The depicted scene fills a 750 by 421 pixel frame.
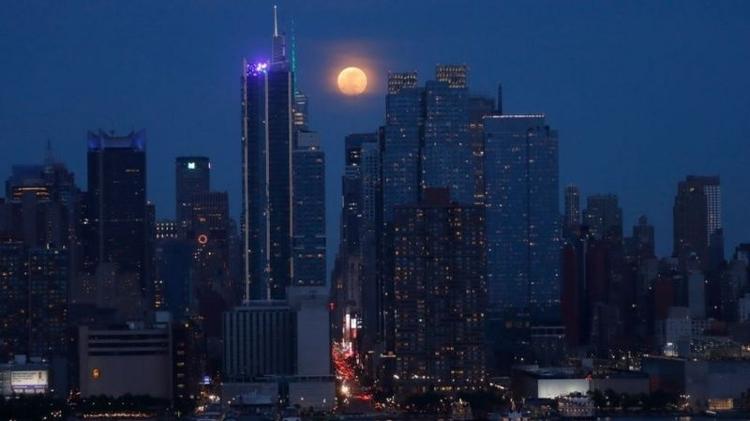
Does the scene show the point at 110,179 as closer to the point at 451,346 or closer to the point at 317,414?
the point at 451,346

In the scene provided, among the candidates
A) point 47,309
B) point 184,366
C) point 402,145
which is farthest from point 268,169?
point 184,366

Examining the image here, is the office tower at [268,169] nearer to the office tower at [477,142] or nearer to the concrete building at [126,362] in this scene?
the office tower at [477,142]

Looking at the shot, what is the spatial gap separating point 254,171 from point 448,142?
9551 millimetres

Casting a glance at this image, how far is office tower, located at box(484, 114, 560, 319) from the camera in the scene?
245ft

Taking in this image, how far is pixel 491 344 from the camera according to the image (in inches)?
2741

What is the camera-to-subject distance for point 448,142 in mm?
73750

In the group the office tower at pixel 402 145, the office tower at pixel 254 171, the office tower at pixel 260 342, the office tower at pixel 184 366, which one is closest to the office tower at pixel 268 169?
the office tower at pixel 254 171

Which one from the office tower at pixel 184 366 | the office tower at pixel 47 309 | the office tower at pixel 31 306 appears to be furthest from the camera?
the office tower at pixel 31 306

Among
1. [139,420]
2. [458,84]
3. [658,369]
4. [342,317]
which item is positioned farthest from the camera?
[342,317]

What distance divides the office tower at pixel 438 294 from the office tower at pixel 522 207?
10.7 m

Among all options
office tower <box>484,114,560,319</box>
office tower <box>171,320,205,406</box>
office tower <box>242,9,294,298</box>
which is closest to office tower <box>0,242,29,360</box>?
office tower <box>171,320,205,406</box>

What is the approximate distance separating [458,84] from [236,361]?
1636 centimetres

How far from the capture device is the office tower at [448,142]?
73062 millimetres

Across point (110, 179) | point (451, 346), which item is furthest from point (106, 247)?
point (451, 346)
